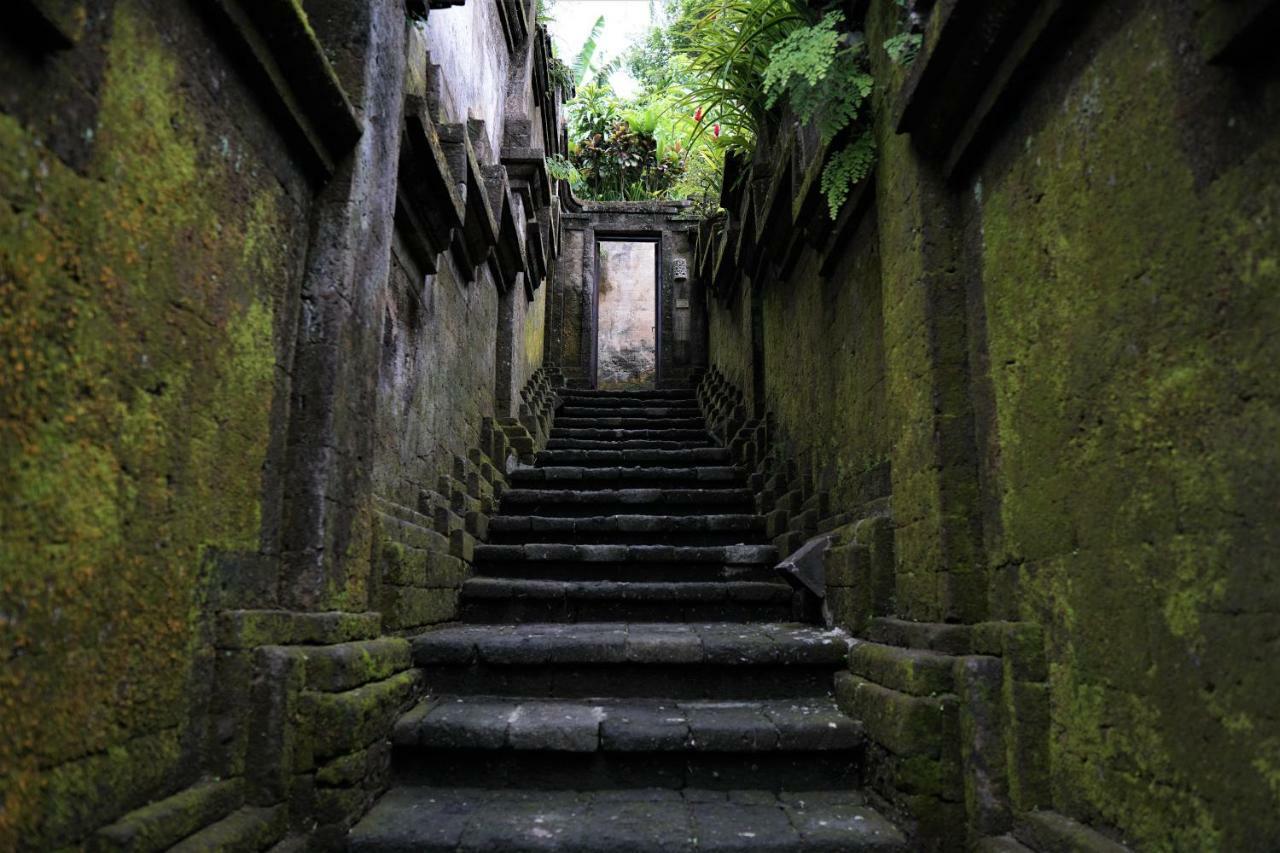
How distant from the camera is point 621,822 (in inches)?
107

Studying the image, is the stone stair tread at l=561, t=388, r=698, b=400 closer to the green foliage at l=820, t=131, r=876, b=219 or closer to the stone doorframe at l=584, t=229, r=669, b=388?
the stone doorframe at l=584, t=229, r=669, b=388

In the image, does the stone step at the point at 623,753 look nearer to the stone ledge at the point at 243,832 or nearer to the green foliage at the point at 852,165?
the stone ledge at the point at 243,832

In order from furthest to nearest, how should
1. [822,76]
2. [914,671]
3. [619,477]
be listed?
[619,477] → [822,76] → [914,671]

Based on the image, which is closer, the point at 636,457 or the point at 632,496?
the point at 632,496

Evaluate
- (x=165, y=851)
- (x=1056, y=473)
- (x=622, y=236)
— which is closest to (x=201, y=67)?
(x=165, y=851)

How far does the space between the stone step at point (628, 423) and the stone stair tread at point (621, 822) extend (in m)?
5.87

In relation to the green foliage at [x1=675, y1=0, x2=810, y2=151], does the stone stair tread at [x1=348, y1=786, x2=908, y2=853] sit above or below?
below

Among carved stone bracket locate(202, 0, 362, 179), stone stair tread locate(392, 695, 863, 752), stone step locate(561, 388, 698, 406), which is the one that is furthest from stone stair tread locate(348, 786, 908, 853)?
stone step locate(561, 388, 698, 406)

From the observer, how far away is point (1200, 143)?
165 cm

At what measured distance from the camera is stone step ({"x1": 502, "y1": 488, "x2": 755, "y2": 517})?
19.3 feet

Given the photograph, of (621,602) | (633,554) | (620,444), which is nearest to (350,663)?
(621,602)

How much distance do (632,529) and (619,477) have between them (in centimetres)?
100

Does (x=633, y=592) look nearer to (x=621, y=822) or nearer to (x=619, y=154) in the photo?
(x=621, y=822)

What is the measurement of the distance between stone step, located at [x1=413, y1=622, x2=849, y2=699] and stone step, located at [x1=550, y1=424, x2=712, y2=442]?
465 centimetres
